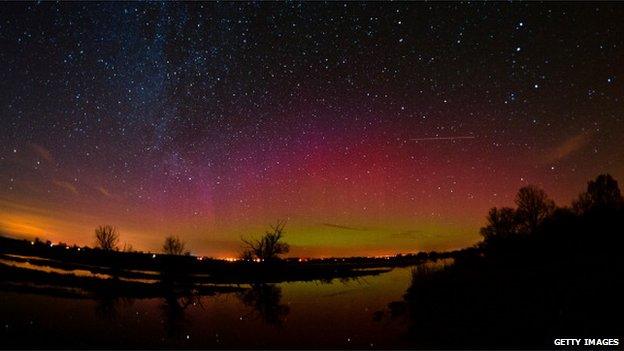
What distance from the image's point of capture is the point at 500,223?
5203 cm

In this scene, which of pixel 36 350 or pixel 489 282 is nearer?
pixel 36 350

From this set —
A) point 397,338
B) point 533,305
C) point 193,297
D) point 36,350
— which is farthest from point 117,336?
point 533,305

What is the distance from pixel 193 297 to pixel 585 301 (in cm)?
1616

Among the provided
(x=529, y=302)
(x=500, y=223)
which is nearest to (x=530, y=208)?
(x=500, y=223)

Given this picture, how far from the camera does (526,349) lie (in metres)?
7.27

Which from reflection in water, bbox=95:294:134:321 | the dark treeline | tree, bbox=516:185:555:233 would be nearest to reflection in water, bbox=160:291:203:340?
reflection in water, bbox=95:294:134:321

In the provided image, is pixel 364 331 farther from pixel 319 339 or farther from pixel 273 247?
pixel 273 247

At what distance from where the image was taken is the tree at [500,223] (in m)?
49.0

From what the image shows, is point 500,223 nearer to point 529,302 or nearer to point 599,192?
point 599,192

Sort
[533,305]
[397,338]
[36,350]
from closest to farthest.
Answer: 1. [36,350]
2. [397,338]
3. [533,305]
